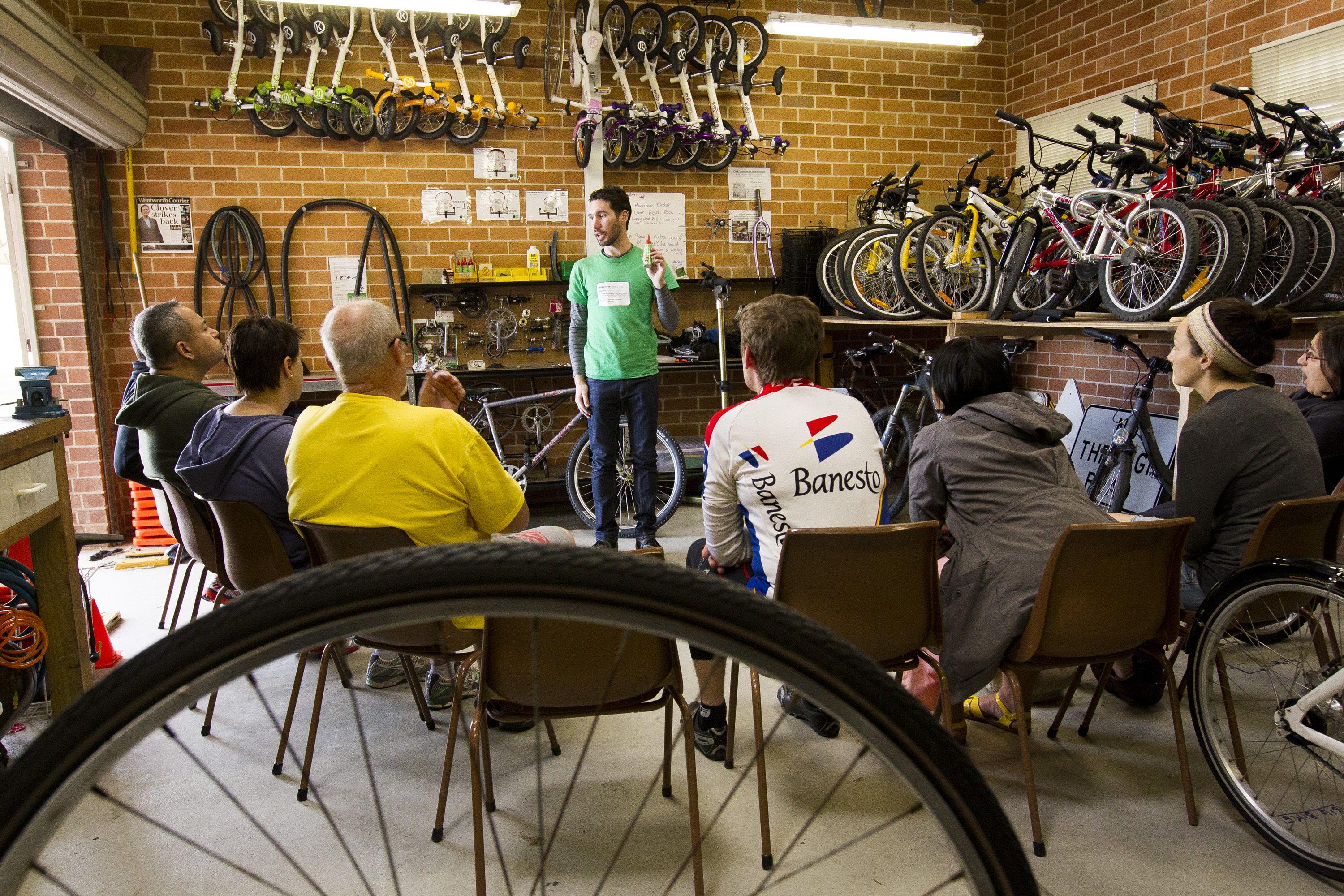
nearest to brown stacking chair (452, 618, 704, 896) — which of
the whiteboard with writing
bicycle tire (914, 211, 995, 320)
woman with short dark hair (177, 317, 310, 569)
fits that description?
woman with short dark hair (177, 317, 310, 569)

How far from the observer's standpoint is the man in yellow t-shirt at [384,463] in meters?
1.73

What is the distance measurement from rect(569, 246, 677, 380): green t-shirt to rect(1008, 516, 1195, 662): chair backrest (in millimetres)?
2533

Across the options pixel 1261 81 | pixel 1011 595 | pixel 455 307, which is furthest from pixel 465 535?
pixel 1261 81

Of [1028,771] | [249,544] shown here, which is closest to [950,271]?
[1028,771]

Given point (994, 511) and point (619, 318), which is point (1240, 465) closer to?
A: point (994, 511)

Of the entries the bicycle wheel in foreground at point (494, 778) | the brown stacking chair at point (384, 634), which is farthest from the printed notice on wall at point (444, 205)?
the brown stacking chair at point (384, 634)

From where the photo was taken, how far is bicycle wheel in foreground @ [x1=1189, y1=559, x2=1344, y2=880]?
1.53 metres

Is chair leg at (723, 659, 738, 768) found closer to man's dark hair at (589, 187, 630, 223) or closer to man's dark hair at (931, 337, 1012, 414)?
man's dark hair at (931, 337, 1012, 414)

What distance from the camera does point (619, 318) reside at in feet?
12.8

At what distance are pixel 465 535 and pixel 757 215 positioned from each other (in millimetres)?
4048

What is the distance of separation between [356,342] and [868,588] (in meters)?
1.31

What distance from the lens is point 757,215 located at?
5.35 metres

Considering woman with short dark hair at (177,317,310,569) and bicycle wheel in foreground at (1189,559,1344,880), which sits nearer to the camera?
bicycle wheel in foreground at (1189,559,1344,880)

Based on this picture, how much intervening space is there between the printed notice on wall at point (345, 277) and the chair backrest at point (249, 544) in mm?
3077
